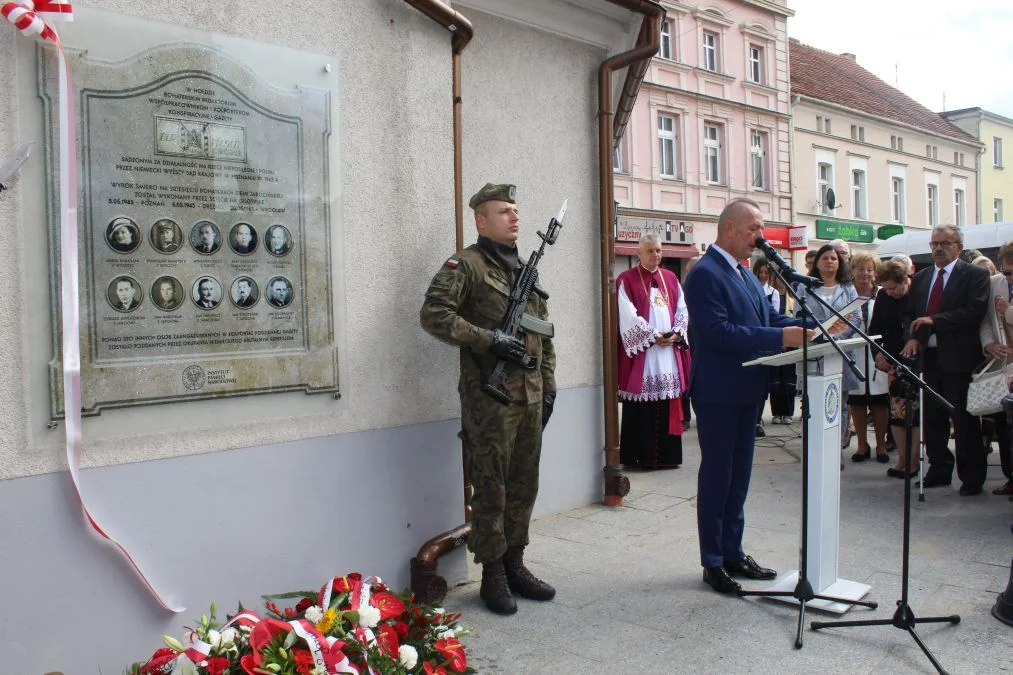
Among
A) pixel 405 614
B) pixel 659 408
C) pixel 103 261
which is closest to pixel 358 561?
pixel 405 614

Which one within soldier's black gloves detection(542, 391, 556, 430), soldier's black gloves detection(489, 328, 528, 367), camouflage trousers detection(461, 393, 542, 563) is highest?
soldier's black gloves detection(489, 328, 528, 367)

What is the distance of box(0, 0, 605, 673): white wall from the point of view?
3.08 m

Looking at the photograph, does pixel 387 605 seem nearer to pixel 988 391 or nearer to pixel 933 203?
pixel 988 391

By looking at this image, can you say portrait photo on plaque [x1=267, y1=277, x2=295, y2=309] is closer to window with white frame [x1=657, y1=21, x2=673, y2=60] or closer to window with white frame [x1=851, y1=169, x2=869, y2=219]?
window with white frame [x1=657, y1=21, x2=673, y2=60]

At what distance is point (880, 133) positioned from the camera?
33.5 m

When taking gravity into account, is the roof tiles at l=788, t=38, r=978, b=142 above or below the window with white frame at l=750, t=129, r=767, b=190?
above

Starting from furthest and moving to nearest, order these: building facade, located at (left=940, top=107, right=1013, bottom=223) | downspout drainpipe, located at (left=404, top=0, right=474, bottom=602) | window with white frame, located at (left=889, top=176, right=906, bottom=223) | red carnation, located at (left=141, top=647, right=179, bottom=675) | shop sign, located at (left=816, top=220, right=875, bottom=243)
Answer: building facade, located at (left=940, top=107, right=1013, bottom=223) → window with white frame, located at (left=889, top=176, right=906, bottom=223) → shop sign, located at (left=816, top=220, right=875, bottom=243) → downspout drainpipe, located at (left=404, top=0, right=474, bottom=602) → red carnation, located at (left=141, top=647, right=179, bottom=675)

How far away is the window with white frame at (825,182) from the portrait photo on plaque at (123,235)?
30.1 metres

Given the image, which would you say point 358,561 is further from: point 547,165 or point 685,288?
point 547,165

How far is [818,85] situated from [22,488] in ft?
109

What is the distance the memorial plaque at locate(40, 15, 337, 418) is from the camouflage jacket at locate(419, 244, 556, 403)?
0.52m

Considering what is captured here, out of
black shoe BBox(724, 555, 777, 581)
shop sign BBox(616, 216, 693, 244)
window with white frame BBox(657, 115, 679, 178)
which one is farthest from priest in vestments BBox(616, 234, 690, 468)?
window with white frame BBox(657, 115, 679, 178)

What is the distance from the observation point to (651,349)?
308 inches

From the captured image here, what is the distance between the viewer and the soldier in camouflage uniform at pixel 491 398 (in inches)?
161
